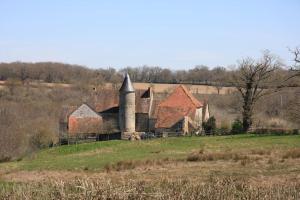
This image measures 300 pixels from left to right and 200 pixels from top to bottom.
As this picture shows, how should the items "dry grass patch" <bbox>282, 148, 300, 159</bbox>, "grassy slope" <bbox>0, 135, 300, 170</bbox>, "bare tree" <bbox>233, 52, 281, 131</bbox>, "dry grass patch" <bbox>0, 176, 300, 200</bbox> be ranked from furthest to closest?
1. "bare tree" <bbox>233, 52, 281, 131</bbox>
2. "grassy slope" <bbox>0, 135, 300, 170</bbox>
3. "dry grass patch" <bbox>282, 148, 300, 159</bbox>
4. "dry grass patch" <bbox>0, 176, 300, 200</bbox>

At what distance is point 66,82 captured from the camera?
113938 millimetres

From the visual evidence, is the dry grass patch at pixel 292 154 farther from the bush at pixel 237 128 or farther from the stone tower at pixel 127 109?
the stone tower at pixel 127 109

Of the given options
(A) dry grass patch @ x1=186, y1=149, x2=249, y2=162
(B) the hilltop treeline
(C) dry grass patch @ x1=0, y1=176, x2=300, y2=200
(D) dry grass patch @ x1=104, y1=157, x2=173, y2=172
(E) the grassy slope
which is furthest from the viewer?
(B) the hilltop treeline

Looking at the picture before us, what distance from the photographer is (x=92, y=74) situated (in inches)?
4872

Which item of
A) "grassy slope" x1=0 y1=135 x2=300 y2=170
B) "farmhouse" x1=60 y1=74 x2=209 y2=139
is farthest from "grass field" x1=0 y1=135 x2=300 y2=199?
"farmhouse" x1=60 y1=74 x2=209 y2=139

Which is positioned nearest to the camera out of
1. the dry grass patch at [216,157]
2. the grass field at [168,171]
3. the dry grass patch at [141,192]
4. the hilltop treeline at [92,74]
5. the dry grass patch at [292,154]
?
the dry grass patch at [141,192]

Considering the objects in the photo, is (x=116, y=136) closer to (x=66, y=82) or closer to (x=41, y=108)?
(x=41, y=108)

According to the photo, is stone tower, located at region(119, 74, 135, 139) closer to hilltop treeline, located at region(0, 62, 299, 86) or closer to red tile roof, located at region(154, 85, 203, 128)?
red tile roof, located at region(154, 85, 203, 128)

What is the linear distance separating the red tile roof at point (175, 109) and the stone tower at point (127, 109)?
9.28ft

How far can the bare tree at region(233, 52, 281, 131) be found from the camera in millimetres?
49688

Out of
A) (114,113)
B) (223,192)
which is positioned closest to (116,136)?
(114,113)

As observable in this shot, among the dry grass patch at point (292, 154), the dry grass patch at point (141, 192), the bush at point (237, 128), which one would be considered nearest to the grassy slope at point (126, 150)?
the dry grass patch at point (292, 154)

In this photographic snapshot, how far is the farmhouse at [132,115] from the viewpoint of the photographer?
52.9 m

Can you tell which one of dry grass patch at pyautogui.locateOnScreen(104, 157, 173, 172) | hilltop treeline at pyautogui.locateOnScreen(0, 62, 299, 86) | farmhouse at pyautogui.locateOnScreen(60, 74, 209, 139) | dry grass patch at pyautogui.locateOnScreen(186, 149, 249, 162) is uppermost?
hilltop treeline at pyautogui.locateOnScreen(0, 62, 299, 86)
